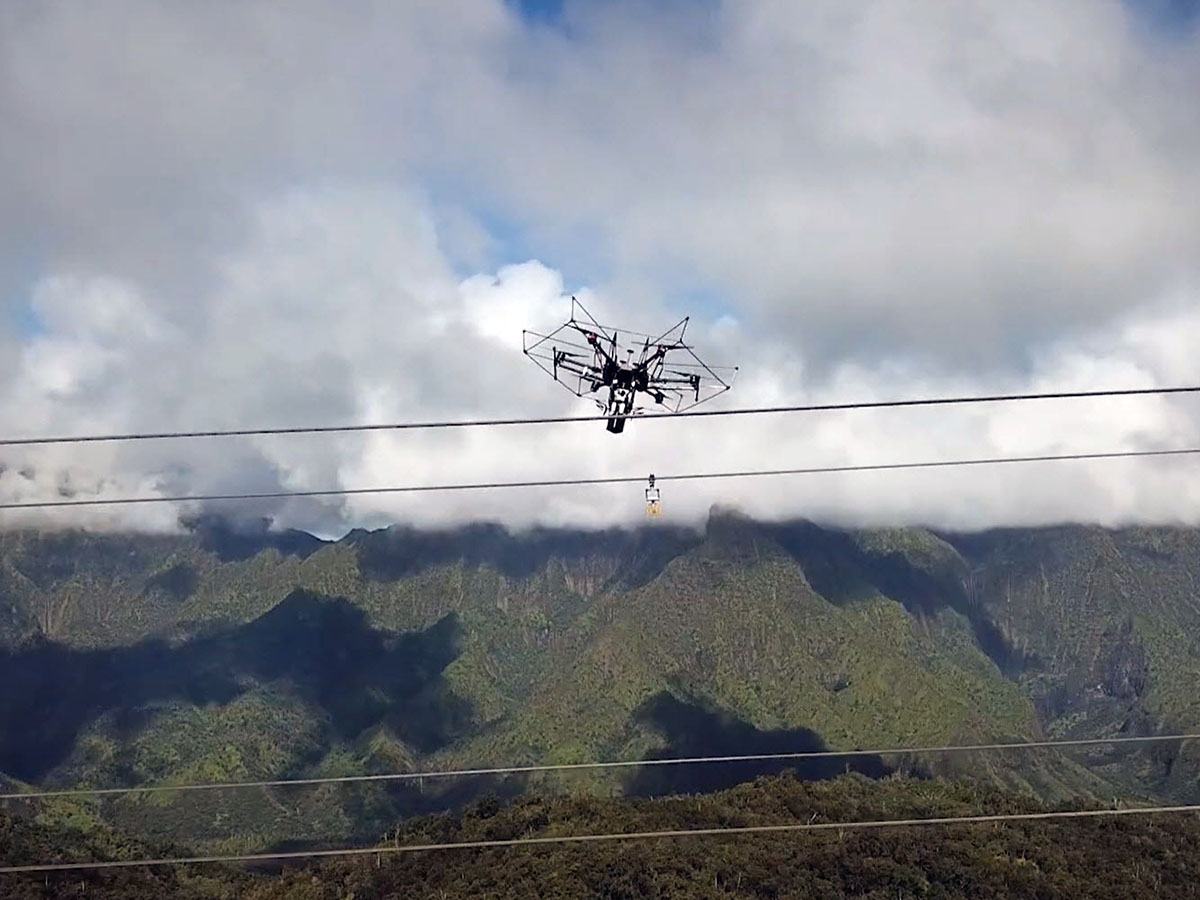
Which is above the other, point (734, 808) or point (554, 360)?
point (554, 360)

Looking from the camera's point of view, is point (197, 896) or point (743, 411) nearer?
point (743, 411)

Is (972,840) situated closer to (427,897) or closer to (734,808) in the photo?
(734,808)

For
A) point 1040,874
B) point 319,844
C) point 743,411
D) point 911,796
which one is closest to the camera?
point 743,411

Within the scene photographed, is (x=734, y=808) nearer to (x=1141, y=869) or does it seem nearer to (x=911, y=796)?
(x=911, y=796)

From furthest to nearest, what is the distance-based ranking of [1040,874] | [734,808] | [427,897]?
[734,808], [1040,874], [427,897]

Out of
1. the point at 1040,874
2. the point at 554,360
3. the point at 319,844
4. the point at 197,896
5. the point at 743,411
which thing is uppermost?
the point at 554,360

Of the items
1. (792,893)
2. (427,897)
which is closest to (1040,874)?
(792,893)

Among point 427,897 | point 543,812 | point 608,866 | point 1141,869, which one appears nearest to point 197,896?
point 427,897
